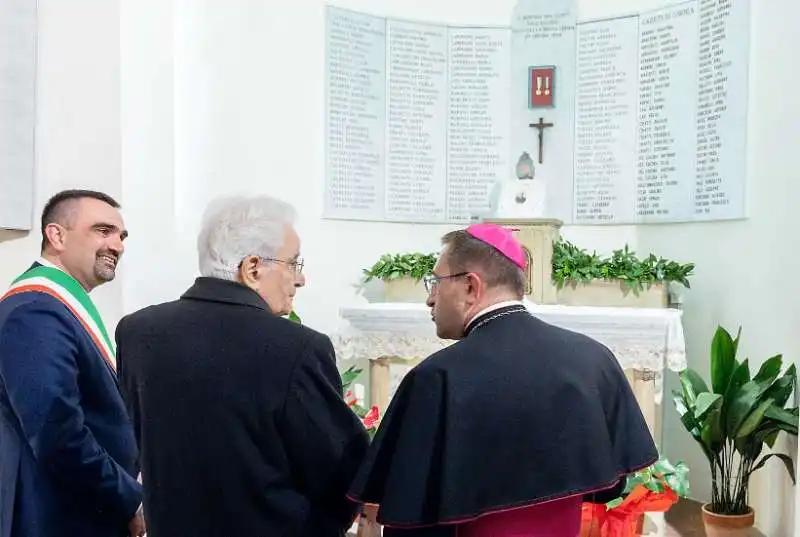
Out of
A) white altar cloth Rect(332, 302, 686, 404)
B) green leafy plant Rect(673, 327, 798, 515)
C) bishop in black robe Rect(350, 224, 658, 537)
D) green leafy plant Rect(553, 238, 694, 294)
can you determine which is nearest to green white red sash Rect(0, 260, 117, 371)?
bishop in black robe Rect(350, 224, 658, 537)

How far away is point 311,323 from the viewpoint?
19.9 ft

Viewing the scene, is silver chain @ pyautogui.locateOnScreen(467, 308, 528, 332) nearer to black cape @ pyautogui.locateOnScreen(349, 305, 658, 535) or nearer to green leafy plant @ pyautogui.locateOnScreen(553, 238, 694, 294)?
black cape @ pyautogui.locateOnScreen(349, 305, 658, 535)

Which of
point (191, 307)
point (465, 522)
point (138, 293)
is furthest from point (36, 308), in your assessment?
point (138, 293)

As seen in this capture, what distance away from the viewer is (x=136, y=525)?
2.47 meters

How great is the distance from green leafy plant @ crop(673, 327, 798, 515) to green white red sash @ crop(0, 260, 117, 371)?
301 cm

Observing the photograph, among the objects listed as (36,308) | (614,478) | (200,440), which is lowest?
(614,478)

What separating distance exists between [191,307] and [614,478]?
1172 millimetres

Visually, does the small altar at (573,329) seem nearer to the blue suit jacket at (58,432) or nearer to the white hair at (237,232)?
the blue suit jacket at (58,432)

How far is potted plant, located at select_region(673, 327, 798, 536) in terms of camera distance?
13.3 ft

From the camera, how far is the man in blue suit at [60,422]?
7.28ft

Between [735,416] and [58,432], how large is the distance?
335 cm

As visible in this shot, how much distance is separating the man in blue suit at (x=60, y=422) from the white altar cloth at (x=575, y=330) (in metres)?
2.74

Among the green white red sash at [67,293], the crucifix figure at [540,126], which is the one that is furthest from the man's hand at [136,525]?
the crucifix figure at [540,126]

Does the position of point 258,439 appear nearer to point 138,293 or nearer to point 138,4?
point 138,293
